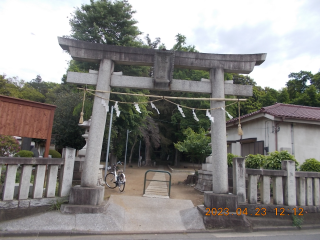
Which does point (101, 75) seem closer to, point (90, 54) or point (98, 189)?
point (90, 54)

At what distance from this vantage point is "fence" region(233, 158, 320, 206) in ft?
20.0

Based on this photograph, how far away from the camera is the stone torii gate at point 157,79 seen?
606 centimetres

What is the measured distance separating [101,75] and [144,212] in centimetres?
419

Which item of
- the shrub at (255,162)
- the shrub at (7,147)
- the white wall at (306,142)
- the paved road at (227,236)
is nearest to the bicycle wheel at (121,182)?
the paved road at (227,236)

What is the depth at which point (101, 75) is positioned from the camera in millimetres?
6355

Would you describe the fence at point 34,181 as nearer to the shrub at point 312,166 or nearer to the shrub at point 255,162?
→ the shrub at point 255,162

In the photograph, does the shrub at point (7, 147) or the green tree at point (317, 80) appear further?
the green tree at point (317, 80)

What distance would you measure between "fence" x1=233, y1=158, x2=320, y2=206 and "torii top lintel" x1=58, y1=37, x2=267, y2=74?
290 centimetres

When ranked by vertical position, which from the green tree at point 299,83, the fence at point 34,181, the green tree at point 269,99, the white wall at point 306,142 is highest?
the green tree at point 299,83

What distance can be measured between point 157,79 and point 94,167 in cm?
307

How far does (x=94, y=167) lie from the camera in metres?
5.94

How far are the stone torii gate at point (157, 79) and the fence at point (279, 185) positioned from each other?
45 centimetres

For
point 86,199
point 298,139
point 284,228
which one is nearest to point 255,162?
point 284,228

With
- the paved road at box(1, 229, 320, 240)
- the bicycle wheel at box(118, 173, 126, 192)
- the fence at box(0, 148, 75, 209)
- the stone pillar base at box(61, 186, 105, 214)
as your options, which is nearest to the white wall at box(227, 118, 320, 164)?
the paved road at box(1, 229, 320, 240)
